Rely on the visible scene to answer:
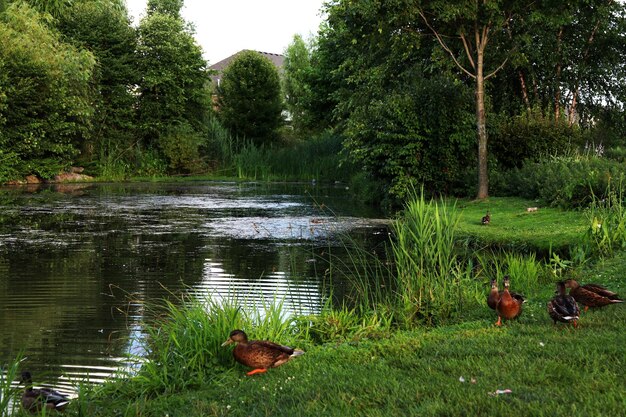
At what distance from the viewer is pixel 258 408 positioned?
4836 millimetres

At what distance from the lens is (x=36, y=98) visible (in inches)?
1398

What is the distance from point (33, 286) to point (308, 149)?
32.5 m

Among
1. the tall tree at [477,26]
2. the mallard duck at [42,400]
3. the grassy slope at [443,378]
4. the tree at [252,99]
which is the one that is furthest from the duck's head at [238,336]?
the tree at [252,99]

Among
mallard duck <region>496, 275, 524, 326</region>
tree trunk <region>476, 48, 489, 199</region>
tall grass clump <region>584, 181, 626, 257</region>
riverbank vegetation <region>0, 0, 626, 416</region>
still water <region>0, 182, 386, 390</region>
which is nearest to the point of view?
riverbank vegetation <region>0, 0, 626, 416</region>

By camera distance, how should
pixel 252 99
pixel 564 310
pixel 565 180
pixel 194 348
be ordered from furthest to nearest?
pixel 252 99 → pixel 565 180 → pixel 194 348 → pixel 564 310

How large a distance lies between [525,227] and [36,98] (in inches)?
1093

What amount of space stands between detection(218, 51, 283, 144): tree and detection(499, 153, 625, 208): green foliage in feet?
107

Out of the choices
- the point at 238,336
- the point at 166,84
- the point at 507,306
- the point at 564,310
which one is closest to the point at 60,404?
the point at 238,336

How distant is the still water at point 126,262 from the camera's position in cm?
768

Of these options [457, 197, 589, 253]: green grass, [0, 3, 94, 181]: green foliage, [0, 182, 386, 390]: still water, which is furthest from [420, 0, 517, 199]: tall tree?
[0, 3, 94, 181]: green foliage

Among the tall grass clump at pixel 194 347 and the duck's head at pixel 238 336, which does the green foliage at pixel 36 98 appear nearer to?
the tall grass clump at pixel 194 347

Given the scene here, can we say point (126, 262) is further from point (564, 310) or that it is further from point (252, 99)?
point (252, 99)

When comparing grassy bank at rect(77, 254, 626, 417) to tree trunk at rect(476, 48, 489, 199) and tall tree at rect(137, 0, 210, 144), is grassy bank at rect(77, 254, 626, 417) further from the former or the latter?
tall tree at rect(137, 0, 210, 144)

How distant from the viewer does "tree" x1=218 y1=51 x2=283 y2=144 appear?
51.9 m
